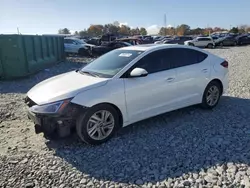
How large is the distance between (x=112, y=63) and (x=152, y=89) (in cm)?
89

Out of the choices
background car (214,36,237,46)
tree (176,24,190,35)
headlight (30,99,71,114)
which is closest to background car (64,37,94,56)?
headlight (30,99,71,114)

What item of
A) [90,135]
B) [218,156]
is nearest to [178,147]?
[218,156]

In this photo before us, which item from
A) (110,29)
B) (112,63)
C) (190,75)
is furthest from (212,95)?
(110,29)

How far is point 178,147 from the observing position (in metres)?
3.68

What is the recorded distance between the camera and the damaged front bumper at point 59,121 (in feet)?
11.6

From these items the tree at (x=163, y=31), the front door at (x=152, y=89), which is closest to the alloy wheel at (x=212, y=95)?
the front door at (x=152, y=89)

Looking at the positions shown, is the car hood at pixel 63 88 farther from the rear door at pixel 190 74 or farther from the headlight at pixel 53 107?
the rear door at pixel 190 74

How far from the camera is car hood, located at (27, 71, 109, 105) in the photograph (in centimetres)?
362

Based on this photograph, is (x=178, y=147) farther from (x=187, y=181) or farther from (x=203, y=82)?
(x=203, y=82)

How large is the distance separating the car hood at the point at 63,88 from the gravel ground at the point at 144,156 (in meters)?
0.78

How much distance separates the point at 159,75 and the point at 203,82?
49.4 inches

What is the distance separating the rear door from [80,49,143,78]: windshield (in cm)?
92

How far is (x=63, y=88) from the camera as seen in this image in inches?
150

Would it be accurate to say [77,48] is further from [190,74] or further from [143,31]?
[143,31]
